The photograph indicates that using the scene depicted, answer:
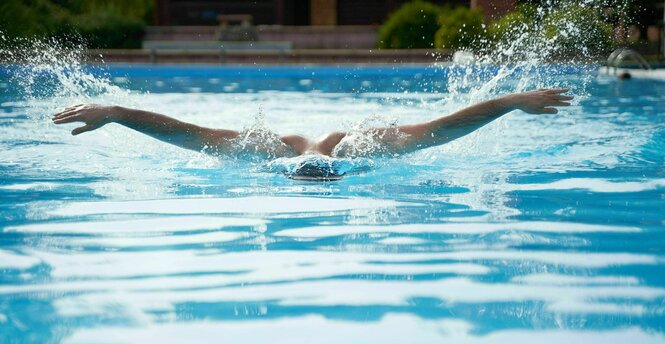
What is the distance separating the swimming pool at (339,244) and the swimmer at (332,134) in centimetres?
17

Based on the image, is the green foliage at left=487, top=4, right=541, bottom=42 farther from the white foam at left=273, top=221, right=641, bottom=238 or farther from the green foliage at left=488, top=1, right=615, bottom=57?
the white foam at left=273, top=221, right=641, bottom=238

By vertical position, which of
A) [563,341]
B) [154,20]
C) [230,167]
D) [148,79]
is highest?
[154,20]

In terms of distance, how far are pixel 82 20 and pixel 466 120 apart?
1708 cm

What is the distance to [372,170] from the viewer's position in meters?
5.32

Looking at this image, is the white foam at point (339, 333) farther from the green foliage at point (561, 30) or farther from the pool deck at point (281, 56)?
the pool deck at point (281, 56)

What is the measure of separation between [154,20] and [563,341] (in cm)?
2325

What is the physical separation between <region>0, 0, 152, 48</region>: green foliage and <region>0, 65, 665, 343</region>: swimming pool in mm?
12224

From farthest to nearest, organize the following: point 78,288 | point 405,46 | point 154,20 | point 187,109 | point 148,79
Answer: point 154,20 < point 405,46 < point 148,79 < point 187,109 < point 78,288

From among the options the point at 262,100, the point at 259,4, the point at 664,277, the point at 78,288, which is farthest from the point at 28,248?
the point at 259,4

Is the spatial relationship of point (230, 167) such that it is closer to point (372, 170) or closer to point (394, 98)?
point (372, 170)

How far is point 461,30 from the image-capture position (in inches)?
665

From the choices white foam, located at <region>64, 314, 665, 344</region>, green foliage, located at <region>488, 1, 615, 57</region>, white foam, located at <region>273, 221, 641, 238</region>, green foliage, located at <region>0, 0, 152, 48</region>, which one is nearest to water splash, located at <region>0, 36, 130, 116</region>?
green foliage, located at <region>0, 0, 152, 48</region>

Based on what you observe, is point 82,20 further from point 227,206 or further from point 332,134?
point 227,206

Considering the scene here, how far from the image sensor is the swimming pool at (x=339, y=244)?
8.56ft
